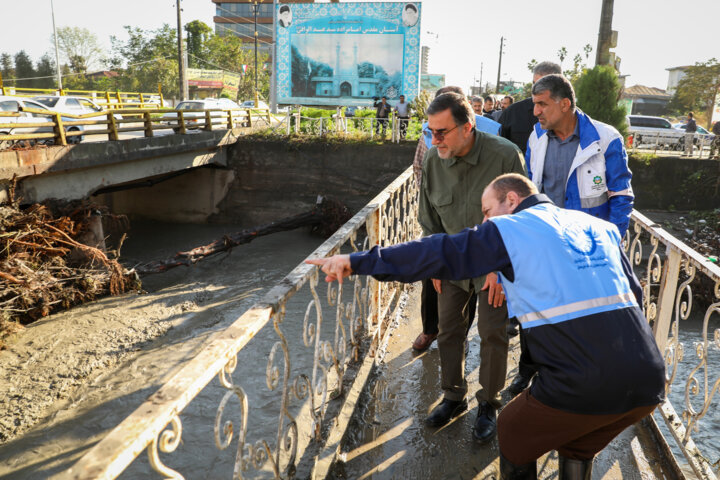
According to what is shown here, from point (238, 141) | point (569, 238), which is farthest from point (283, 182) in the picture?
point (569, 238)

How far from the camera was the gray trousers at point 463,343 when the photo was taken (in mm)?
2883

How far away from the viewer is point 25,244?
9297 mm

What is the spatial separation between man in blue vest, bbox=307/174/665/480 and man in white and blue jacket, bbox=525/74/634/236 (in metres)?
1.23

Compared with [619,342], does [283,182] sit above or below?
below

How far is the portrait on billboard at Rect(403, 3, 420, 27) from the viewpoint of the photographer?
2075cm

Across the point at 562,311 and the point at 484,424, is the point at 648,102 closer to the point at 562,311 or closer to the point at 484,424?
the point at 484,424

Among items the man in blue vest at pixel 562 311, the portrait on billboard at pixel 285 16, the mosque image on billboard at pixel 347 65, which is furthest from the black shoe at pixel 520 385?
the portrait on billboard at pixel 285 16

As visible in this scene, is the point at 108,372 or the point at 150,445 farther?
the point at 108,372

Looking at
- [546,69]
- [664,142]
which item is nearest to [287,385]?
[546,69]

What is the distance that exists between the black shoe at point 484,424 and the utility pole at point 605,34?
44.3 feet

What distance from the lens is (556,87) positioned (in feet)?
9.94

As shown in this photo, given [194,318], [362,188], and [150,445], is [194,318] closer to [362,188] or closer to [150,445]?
[362,188]

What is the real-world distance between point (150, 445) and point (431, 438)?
6.40ft

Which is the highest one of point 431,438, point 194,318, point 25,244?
point 431,438
